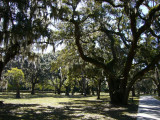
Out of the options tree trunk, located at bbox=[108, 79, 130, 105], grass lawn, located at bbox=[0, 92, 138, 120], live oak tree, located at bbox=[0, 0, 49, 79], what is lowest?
grass lawn, located at bbox=[0, 92, 138, 120]

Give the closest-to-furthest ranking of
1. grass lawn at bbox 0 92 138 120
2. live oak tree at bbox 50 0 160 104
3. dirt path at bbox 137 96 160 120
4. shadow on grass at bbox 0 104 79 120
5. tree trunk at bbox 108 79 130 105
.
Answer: shadow on grass at bbox 0 104 79 120
dirt path at bbox 137 96 160 120
grass lawn at bbox 0 92 138 120
live oak tree at bbox 50 0 160 104
tree trunk at bbox 108 79 130 105

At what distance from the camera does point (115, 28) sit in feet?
48.0

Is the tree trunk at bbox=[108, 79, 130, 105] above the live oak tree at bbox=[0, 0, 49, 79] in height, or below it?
below

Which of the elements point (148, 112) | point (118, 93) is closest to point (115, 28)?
point (118, 93)

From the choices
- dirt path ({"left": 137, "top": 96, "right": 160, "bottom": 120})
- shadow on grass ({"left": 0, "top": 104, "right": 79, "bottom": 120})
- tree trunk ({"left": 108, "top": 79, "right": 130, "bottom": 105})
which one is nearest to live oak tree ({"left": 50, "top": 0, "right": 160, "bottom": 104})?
tree trunk ({"left": 108, "top": 79, "right": 130, "bottom": 105})

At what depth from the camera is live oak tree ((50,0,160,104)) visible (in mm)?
10422

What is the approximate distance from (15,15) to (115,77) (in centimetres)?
901

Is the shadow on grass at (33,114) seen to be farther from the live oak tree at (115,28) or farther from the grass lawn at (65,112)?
the live oak tree at (115,28)

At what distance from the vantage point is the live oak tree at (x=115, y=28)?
1042cm

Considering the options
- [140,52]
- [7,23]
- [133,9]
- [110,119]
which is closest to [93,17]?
[133,9]

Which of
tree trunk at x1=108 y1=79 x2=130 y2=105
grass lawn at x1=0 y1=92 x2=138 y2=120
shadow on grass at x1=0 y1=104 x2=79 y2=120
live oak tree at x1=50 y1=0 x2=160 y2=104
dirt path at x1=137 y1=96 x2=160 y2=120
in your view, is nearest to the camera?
shadow on grass at x1=0 y1=104 x2=79 y2=120

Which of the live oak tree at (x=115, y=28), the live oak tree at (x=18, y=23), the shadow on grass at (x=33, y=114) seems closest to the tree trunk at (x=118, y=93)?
the live oak tree at (x=115, y=28)

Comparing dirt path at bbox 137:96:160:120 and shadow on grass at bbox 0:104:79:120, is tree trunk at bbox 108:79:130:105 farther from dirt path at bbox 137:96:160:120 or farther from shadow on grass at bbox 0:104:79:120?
shadow on grass at bbox 0:104:79:120

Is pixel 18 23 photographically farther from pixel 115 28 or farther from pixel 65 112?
pixel 115 28
